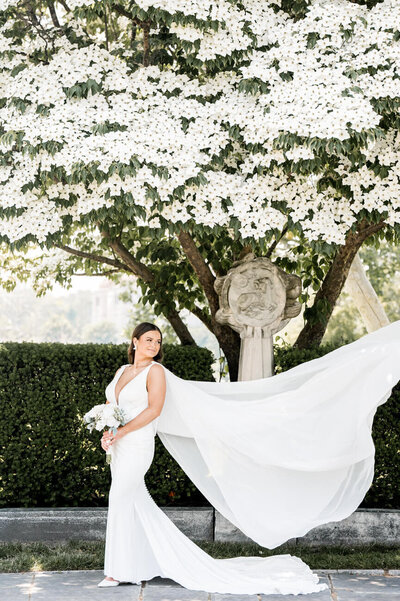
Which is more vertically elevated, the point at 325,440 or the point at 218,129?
the point at 218,129

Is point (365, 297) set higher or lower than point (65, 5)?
lower

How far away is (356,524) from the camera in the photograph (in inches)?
273

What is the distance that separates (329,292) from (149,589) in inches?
146

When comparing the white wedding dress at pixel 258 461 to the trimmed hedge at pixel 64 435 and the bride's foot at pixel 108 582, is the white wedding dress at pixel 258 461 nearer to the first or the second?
the bride's foot at pixel 108 582

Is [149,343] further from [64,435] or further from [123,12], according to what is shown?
[123,12]

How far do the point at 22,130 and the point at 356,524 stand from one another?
14.0ft

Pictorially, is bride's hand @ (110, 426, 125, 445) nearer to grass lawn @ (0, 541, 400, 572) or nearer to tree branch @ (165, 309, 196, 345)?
grass lawn @ (0, 541, 400, 572)

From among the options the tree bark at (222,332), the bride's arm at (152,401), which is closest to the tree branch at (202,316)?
the tree bark at (222,332)

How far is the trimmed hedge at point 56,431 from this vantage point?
7145mm

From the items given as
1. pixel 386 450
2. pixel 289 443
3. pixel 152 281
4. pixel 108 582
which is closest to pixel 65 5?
pixel 152 281

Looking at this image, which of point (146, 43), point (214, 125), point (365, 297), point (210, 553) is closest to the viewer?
point (214, 125)

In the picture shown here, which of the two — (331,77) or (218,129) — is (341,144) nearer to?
(331,77)

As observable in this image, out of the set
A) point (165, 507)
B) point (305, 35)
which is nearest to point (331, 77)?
point (305, 35)

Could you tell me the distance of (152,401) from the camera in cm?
579
